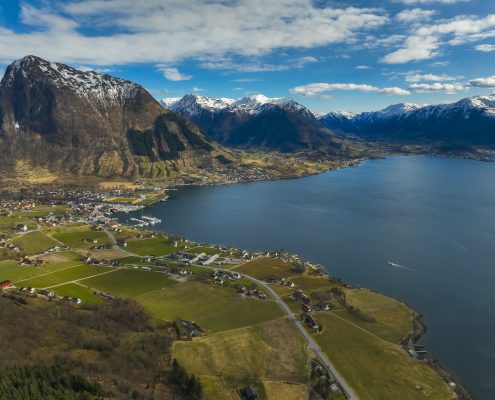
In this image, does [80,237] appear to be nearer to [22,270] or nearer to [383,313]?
[22,270]

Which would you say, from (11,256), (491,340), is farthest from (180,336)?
(11,256)

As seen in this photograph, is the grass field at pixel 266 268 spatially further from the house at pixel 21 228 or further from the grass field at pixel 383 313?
the house at pixel 21 228

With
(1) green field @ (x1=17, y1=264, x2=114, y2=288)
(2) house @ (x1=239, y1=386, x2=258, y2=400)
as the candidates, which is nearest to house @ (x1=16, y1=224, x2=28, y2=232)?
(1) green field @ (x1=17, y1=264, x2=114, y2=288)

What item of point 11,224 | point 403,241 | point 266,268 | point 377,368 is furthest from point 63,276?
point 403,241

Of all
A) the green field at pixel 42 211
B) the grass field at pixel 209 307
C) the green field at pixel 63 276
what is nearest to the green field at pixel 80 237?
the green field at pixel 63 276

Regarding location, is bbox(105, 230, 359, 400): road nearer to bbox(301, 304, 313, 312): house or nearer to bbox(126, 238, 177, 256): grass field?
bbox(301, 304, 313, 312): house

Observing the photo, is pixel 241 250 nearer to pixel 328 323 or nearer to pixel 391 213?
pixel 328 323

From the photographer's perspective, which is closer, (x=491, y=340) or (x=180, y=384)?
(x=180, y=384)
